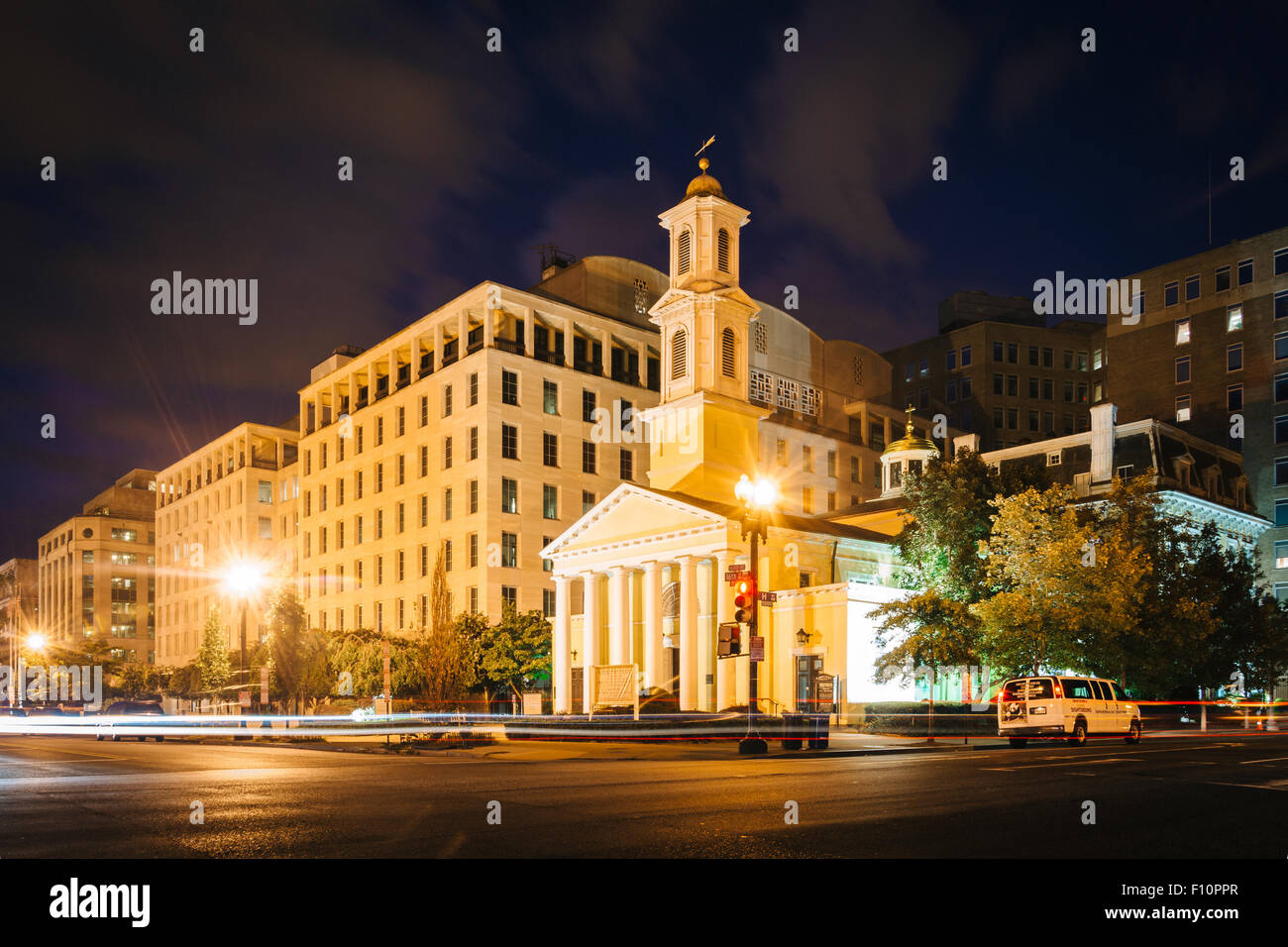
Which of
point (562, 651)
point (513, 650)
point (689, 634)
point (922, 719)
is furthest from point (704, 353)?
point (922, 719)

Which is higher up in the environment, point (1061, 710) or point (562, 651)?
point (1061, 710)

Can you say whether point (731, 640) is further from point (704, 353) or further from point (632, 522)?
point (704, 353)

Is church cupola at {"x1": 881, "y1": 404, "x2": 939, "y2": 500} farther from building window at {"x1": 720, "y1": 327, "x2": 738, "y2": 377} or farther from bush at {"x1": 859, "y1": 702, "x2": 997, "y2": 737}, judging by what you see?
bush at {"x1": 859, "y1": 702, "x2": 997, "y2": 737}

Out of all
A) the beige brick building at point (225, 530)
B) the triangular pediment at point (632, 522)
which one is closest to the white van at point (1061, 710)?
the triangular pediment at point (632, 522)

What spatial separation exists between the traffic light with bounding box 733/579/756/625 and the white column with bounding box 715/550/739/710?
23.8 meters

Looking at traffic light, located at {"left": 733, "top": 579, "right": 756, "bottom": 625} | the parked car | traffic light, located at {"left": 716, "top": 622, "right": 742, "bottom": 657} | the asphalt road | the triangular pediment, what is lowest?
the parked car

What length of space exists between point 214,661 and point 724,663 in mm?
47731

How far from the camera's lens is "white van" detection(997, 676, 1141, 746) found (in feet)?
102

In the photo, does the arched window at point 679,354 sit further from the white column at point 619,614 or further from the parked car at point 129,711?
the parked car at point 129,711

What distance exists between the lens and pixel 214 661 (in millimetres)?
81062

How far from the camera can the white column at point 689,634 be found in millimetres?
51844

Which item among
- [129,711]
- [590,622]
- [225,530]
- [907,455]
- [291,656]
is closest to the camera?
[129,711]

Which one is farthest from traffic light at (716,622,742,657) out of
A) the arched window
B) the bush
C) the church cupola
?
the church cupola
